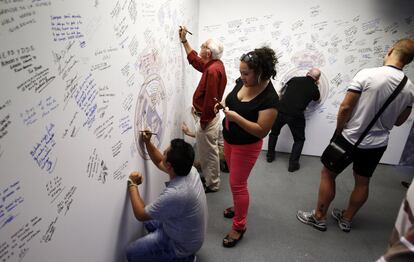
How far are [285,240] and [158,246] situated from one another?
99cm

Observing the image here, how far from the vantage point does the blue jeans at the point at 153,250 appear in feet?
5.08

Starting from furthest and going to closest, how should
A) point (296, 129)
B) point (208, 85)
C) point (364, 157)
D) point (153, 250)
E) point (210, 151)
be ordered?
point (296, 129) < point (210, 151) < point (208, 85) < point (364, 157) < point (153, 250)

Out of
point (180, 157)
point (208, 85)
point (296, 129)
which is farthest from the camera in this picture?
point (296, 129)

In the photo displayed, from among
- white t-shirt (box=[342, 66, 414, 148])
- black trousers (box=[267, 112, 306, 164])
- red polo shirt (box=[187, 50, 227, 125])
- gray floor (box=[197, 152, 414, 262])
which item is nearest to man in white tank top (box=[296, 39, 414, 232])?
white t-shirt (box=[342, 66, 414, 148])

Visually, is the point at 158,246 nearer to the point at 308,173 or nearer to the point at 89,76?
the point at 89,76

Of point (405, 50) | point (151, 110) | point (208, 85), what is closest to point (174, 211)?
point (151, 110)

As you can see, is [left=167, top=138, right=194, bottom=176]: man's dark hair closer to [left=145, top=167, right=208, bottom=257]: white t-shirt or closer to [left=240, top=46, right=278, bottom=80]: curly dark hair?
[left=145, top=167, right=208, bottom=257]: white t-shirt

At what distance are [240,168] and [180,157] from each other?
55 cm

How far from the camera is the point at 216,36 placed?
3.26 m

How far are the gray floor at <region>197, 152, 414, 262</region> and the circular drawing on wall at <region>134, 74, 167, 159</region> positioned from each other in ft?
2.79

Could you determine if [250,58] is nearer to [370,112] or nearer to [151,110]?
[151,110]

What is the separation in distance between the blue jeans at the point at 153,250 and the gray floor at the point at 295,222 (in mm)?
361

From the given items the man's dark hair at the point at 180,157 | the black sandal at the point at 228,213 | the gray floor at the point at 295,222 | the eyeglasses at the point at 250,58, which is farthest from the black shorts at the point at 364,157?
the man's dark hair at the point at 180,157

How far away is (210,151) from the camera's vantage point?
2525mm
